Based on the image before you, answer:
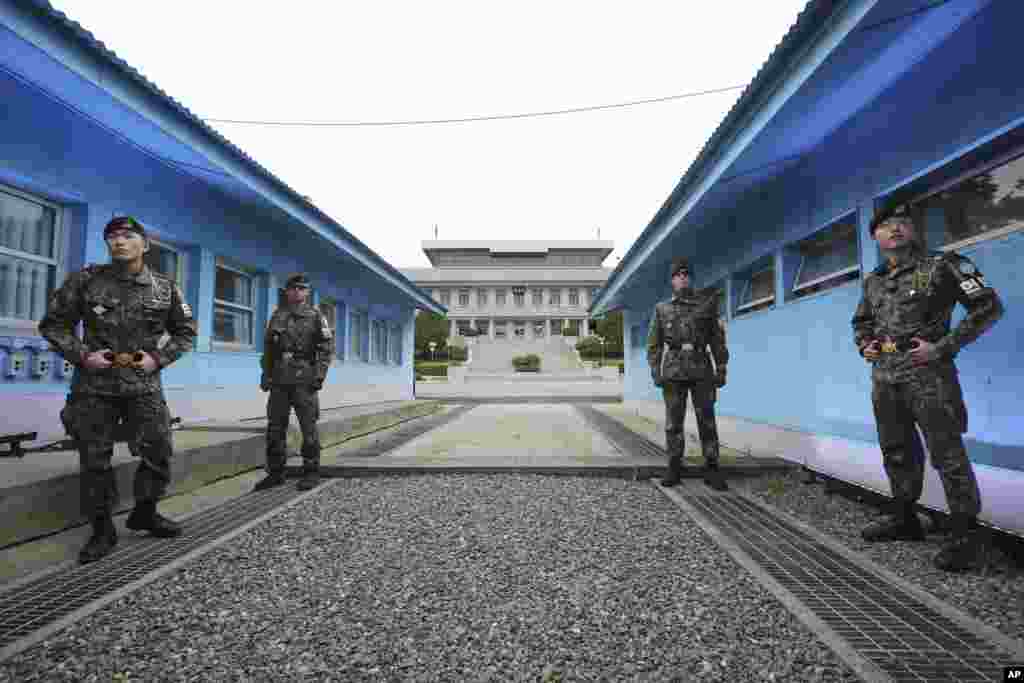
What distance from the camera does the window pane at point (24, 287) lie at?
4.14m

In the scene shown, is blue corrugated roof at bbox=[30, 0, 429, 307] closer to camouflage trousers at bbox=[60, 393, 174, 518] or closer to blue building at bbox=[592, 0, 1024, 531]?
camouflage trousers at bbox=[60, 393, 174, 518]

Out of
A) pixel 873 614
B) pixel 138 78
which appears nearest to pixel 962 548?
pixel 873 614

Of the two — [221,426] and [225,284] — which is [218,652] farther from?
[225,284]

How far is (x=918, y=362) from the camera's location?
254 cm

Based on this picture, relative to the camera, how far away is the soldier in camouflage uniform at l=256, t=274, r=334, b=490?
163 inches

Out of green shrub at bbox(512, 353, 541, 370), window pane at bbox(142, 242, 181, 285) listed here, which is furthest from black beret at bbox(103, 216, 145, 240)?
green shrub at bbox(512, 353, 541, 370)

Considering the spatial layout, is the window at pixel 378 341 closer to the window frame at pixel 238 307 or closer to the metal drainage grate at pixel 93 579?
the window frame at pixel 238 307

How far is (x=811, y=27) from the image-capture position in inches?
105

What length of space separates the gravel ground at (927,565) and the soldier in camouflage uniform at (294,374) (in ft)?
13.0

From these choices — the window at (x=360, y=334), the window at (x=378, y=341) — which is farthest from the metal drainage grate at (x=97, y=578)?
the window at (x=378, y=341)

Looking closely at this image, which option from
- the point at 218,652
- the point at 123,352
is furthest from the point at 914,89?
the point at 123,352

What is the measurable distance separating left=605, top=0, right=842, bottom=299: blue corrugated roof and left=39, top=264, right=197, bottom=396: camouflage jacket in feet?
13.8

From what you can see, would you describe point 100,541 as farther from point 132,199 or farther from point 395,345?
point 395,345

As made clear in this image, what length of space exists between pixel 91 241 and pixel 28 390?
1.53m
